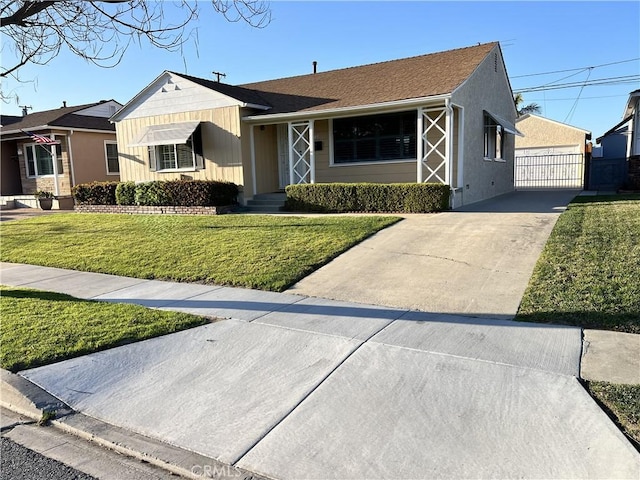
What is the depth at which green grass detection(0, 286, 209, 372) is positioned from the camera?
4.84 metres

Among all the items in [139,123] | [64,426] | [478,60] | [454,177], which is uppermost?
[478,60]

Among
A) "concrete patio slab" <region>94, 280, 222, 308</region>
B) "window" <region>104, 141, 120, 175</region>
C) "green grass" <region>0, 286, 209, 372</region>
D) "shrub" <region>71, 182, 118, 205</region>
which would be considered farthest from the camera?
"window" <region>104, 141, 120, 175</region>

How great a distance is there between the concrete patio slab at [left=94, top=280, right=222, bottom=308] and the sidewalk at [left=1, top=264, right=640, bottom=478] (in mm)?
1325

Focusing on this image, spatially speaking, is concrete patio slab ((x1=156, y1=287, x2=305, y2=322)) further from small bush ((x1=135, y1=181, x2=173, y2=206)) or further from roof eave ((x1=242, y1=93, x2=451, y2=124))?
small bush ((x1=135, y1=181, x2=173, y2=206))

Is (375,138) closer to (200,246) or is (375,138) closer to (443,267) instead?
(200,246)

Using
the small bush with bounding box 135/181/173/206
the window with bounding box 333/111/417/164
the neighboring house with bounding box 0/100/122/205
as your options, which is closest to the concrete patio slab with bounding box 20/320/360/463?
the window with bounding box 333/111/417/164

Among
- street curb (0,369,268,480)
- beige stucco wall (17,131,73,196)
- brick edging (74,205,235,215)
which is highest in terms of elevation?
beige stucco wall (17,131,73,196)

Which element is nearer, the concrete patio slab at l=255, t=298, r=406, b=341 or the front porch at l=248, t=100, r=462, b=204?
the concrete patio slab at l=255, t=298, r=406, b=341

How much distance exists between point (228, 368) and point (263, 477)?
1646mm

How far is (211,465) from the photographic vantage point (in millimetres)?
3029

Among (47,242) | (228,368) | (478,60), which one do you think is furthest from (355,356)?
(478,60)

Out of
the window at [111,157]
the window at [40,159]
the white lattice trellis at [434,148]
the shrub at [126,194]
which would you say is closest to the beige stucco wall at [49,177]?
the window at [40,159]

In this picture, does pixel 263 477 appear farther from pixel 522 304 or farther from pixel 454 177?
pixel 454 177

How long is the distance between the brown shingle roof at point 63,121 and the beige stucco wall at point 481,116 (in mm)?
17093
